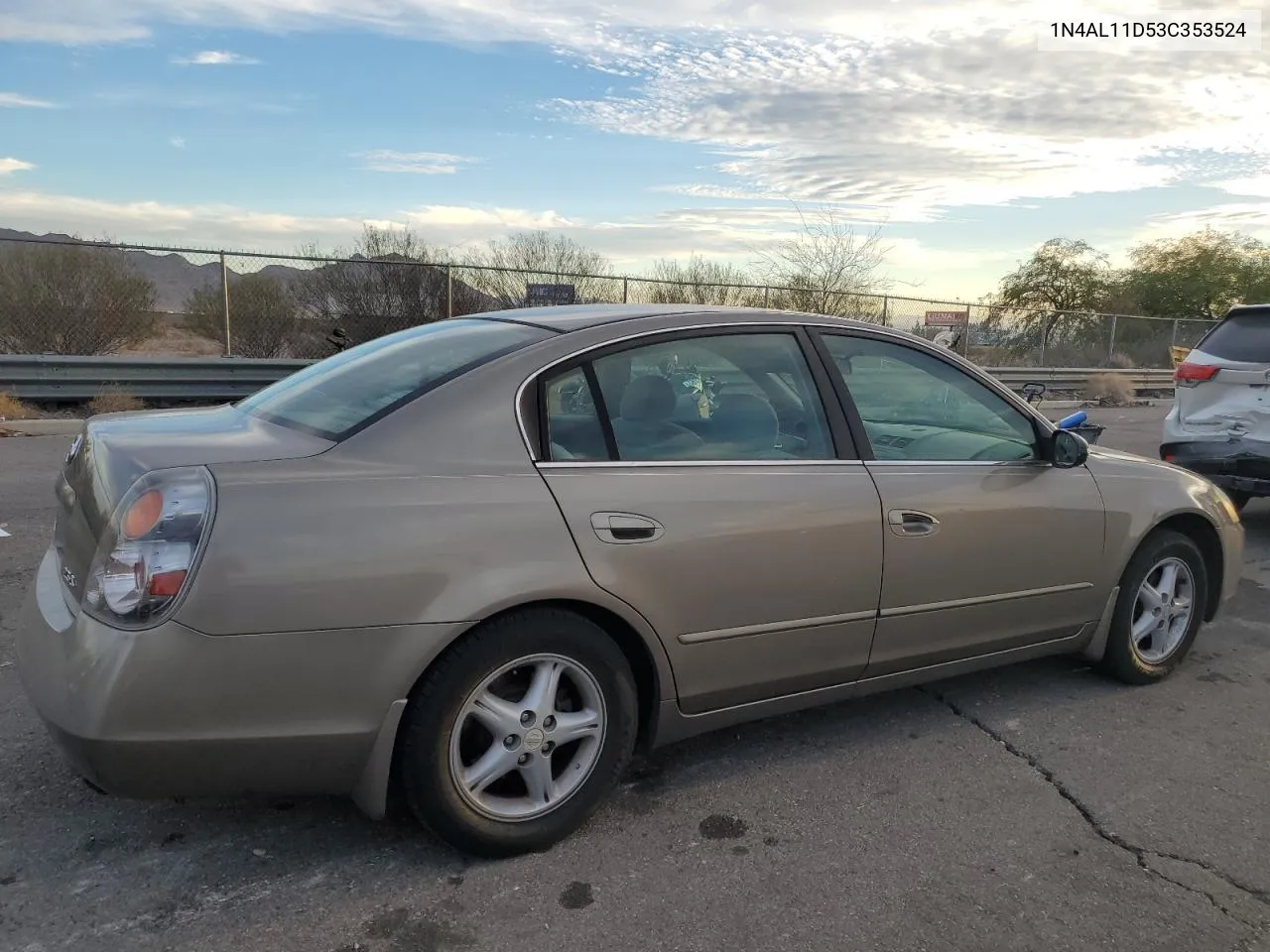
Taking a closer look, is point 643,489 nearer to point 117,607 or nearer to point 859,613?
point 859,613

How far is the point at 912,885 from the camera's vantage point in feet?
8.63

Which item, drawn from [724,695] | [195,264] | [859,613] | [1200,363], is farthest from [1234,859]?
[195,264]

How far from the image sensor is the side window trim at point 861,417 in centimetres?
331

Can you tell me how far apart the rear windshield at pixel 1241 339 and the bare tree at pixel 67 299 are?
12.2m

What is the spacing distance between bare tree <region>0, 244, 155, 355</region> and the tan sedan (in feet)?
35.3

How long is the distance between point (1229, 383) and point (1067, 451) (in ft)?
14.0

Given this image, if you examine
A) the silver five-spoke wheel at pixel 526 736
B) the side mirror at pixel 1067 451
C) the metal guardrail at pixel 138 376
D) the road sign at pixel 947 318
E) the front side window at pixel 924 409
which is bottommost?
the silver five-spoke wheel at pixel 526 736

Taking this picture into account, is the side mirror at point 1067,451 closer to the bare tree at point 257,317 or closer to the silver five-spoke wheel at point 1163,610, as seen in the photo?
the silver five-spoke wheel at point 1163,610

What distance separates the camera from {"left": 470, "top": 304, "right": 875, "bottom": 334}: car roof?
3102 millimetres

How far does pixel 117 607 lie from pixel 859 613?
2.17 metres

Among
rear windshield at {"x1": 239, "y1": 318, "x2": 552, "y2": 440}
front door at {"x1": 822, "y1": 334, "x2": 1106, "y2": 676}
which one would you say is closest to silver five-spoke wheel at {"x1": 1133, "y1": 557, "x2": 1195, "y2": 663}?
front door at {"x1": 822, "y1": 334, "x2": 1106, "y2": 676}

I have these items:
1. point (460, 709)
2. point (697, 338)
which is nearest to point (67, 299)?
point (697, 338)

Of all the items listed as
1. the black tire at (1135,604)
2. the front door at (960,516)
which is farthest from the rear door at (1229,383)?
the front door at (960,516)

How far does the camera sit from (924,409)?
12.2ft
